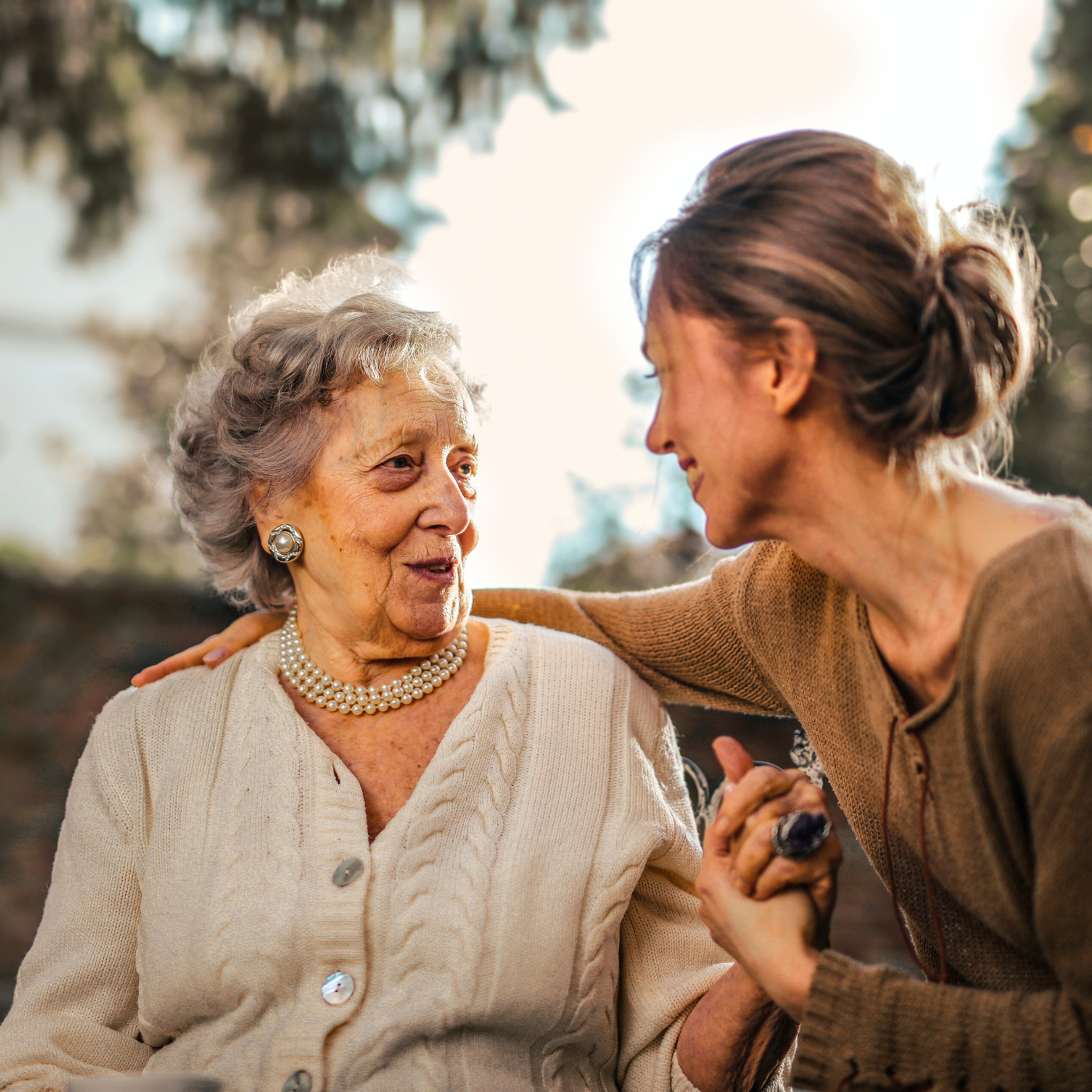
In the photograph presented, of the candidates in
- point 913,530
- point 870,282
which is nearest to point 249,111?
point 870,282

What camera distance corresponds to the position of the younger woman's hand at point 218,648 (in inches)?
80.2

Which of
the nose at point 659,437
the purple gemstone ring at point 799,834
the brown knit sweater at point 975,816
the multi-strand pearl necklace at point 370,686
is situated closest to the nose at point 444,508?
the multi-strand pearl necklace at point 370,686

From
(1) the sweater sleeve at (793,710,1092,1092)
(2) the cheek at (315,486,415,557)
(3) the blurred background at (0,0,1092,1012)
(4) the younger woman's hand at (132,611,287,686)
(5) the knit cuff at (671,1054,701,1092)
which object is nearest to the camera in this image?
(1) the sweater sleeve at (793,710,1092,1092)

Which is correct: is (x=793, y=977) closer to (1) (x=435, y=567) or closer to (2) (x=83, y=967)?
(1) (x=435, y=567)

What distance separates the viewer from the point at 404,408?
192 cm

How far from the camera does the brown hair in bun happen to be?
1334mm

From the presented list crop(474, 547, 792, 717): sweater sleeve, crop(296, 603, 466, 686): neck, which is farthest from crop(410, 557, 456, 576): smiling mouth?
crop(474, 547, 792, 717): sweater sleeve

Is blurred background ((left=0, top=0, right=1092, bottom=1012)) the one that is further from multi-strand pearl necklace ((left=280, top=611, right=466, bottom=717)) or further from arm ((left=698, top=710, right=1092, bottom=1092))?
arm ((left=698, top=710, right=1092, bottom=1092))

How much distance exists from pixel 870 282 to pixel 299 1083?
57.7 inches

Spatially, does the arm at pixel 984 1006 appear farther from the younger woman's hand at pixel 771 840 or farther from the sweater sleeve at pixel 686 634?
the sweater sleeve at pixel 686 634

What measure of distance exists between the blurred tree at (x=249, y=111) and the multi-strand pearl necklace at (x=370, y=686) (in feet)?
A: 9.86

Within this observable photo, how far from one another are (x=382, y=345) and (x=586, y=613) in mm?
695

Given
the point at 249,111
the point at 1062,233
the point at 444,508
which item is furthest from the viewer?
the point at 249,111

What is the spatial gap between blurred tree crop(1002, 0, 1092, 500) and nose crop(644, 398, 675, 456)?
3.09m
